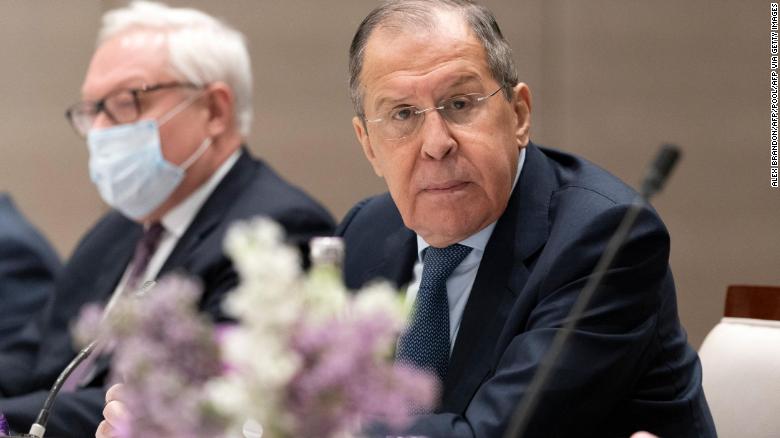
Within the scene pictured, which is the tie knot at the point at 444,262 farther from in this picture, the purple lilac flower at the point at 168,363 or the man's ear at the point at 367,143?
the purple lilac flower at the point at 168,363

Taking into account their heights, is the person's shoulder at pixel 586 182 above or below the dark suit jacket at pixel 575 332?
above

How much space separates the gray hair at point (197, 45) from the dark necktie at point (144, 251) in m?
0.39

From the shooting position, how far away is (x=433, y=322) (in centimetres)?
193

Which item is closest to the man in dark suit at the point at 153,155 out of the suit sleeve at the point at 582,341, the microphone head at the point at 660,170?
the suit sleeve at the point at 582,341

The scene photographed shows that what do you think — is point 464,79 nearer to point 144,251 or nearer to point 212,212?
point 212,212

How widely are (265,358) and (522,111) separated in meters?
1.34

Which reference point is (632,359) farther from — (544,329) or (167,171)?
(167,171)

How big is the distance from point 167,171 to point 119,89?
0.28 meters

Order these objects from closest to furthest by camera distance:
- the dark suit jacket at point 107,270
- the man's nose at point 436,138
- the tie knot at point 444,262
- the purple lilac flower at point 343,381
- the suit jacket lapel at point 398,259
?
the purple lilac flower at point 343,381 → the man's nose at point 436,138 → the tie knot at point 444,262 → the suit jacket lapel at point 398,259 → the dark suit jacket at point 107,270

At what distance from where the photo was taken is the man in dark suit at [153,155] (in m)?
3.02

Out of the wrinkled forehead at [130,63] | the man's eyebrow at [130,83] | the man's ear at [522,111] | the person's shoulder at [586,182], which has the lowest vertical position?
the man's eyebrow at [130,83]

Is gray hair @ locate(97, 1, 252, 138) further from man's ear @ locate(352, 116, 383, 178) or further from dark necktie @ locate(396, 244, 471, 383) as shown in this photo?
dark necktie @ locate(396, 244, 471, 383)

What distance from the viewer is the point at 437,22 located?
193cm

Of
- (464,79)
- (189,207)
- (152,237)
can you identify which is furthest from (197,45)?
(464,79)
